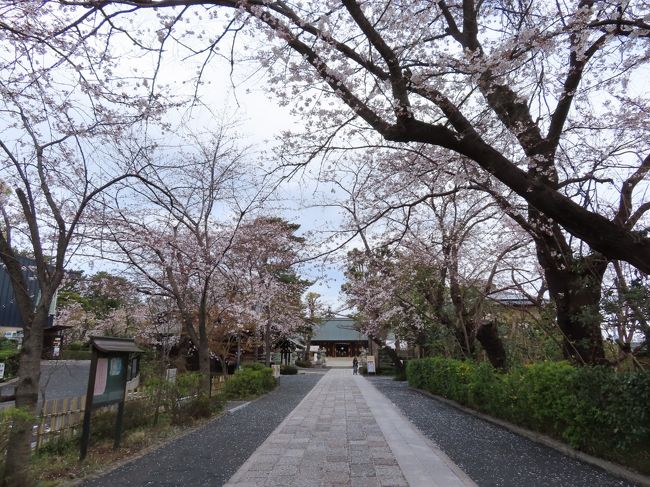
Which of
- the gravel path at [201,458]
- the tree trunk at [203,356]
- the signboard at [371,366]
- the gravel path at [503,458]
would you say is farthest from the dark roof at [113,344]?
the signboard at [371,366]

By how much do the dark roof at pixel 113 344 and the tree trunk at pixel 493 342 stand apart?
8872 millimetres

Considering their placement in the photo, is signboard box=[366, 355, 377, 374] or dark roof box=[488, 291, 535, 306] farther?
signboard box=[366, 355, 377, 374]

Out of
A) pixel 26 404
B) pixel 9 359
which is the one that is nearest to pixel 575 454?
pixel 26 404

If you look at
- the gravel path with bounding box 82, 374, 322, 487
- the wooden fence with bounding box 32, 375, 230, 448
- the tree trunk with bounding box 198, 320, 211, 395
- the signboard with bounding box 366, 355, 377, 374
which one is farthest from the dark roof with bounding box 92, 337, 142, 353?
the signboard with bounding box 366, 355, 377, 374

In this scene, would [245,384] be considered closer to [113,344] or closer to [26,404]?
[113,344]

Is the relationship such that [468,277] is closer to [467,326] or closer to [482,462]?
[467,326]

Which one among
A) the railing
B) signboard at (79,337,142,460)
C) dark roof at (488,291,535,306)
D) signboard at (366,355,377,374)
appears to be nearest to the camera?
signboard at (79,337,142,460)

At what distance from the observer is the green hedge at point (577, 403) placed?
5.11 meters

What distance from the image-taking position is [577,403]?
20.3 ft

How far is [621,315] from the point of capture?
6609 millimetres

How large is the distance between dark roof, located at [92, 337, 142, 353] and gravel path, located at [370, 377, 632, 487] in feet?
15.7

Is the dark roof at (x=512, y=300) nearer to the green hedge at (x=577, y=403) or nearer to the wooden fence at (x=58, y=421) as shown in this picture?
the green hedge at (x=577, y=403)

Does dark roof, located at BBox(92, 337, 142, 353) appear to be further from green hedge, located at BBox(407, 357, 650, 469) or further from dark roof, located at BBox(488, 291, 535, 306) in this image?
dark roof, located at BBox(488, 291, 535, 306)

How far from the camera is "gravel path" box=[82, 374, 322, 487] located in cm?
522
